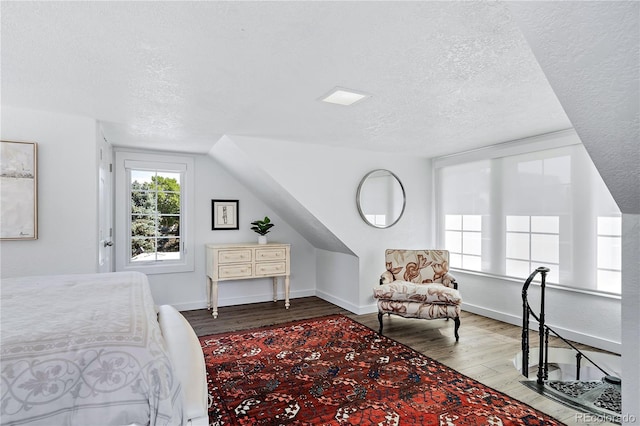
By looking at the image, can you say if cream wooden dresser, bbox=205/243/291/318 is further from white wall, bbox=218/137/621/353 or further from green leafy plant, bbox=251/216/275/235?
white wall, bbox=218/137/621/353

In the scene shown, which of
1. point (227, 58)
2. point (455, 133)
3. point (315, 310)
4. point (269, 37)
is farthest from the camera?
point (315, 310)

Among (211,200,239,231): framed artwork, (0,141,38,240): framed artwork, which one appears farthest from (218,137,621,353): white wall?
(0,141,38,240): framed artwork

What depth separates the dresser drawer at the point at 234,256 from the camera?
4449mm

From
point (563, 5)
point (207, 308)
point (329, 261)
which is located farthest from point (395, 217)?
point (563, 5)

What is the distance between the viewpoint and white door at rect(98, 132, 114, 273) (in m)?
Answer: 3.44

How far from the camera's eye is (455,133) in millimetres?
3648

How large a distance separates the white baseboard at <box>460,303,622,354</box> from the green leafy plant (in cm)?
285

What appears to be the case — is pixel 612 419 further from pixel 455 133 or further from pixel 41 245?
pixel 41 245

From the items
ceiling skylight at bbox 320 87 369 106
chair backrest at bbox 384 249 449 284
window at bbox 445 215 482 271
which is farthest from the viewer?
window at bbox 445 215 482 271

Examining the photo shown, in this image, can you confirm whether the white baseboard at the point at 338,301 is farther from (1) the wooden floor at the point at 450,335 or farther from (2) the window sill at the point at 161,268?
(2) the window sill at the point at 161,268

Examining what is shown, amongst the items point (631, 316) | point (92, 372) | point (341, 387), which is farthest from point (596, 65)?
point (341, 387)

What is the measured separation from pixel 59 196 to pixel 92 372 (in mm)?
2335

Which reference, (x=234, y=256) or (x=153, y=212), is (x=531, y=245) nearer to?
(x=234, y=256)

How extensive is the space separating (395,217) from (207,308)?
2.96 metres
